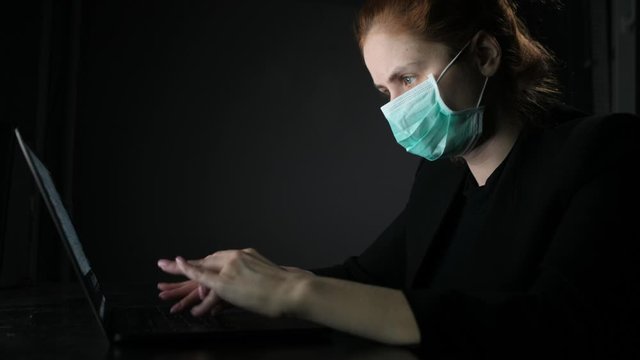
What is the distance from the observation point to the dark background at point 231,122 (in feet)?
7.83

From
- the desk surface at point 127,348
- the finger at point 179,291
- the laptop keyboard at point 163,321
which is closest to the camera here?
the desk surface at point 127,348

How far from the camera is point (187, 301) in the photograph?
0.88 metres

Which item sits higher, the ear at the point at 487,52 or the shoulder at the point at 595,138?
the ear at the point at 487,52

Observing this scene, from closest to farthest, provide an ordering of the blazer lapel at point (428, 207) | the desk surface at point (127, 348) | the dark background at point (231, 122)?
the desk surface at point (127, 348)
the blazer lapel at point (428, 207)
the dark background at point (231, 122)

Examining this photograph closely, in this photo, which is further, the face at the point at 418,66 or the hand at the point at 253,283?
the face at the point at 418,66

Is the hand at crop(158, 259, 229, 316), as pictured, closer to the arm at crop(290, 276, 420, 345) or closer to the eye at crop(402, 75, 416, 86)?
the arm at crop(290, 276, 420, 345)

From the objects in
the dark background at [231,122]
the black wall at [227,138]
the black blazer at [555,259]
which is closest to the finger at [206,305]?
the black blazer at [555,259]

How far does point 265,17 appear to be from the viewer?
2645 mm

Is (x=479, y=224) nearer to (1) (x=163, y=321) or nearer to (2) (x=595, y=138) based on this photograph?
(2) (x=595, y=138)

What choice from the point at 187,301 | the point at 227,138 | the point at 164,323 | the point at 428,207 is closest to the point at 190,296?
the point at 187,301

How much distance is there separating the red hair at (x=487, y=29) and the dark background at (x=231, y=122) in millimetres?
1295

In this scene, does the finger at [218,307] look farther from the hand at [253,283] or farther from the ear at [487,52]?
the ear at [487,52]

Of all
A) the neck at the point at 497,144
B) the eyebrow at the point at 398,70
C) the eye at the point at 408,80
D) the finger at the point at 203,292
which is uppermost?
the eyebrow at the point at 398,70

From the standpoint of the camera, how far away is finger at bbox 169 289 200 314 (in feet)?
2.83
